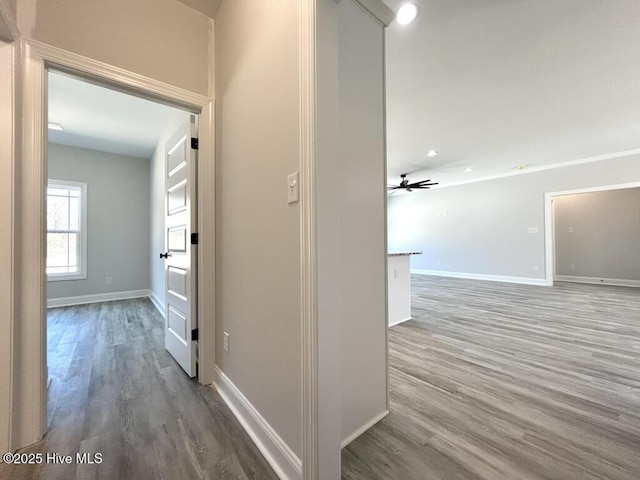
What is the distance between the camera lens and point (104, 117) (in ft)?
11.3

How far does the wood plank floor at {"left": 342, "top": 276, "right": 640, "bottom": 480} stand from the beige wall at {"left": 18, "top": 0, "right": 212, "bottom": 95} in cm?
260

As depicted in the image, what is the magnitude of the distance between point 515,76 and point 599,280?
262 inches

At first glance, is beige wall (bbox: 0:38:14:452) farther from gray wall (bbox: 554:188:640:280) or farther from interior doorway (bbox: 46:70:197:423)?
gray wall (bbox: 554:188:640:280)

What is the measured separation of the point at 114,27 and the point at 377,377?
2.68 metres

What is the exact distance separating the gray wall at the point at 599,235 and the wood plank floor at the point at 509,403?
3928 millimetres

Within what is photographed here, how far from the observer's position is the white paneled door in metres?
1.97

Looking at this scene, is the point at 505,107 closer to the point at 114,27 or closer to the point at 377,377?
the point at 377,377

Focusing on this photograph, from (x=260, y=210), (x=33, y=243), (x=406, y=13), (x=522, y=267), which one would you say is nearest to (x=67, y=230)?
(x=33, y=243)

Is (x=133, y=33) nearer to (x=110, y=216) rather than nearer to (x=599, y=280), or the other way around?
(x=110, y=216)

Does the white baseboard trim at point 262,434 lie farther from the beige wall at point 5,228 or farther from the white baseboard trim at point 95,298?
the white baseboard trim at point 95,298

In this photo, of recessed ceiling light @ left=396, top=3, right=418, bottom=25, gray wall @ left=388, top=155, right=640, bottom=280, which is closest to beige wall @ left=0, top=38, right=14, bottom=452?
recessed ceiling light @ left=396, top=3, right=418, bottom=25

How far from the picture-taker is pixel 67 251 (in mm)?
4484

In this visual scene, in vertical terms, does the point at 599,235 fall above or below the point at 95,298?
above

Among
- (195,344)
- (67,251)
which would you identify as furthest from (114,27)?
(67,251)
